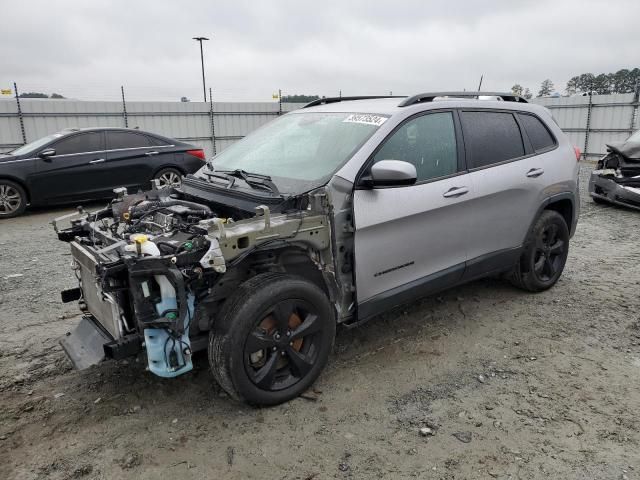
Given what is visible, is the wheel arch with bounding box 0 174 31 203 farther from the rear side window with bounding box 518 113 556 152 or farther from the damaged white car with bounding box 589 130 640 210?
the damaged white car with bounding box 589 130 640 210

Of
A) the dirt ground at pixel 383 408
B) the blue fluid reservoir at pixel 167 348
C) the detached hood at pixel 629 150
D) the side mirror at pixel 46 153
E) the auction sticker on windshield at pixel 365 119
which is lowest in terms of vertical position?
the dirt ground at pixel 383 408

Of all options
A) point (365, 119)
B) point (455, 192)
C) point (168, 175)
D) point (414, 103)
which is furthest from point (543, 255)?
point (168, 175)

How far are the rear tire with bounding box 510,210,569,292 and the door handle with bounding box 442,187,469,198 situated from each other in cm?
116

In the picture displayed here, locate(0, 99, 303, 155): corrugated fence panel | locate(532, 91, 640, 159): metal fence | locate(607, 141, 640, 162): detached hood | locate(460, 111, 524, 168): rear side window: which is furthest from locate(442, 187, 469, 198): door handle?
locate(532, 91, 640, 159): metal fence

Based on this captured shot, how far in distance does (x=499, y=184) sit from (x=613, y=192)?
6.11 metres

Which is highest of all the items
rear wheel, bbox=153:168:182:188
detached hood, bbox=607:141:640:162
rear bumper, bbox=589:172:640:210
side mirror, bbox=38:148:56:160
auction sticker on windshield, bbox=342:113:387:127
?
auction sticker on windshield, bbox=342:113:387:127

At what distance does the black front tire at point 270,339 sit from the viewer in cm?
274

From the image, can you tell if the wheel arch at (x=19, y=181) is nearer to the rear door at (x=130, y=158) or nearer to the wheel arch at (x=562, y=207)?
the rear door at (x=130, y=158)

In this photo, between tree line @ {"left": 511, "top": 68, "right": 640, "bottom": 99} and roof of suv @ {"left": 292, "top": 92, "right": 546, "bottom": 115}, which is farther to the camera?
tree line @ {"left": 511, "top": 68, "right": 640, "bottom": 99}

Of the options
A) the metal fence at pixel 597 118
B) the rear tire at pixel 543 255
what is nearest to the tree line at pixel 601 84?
the metal fence at pixel 597 118

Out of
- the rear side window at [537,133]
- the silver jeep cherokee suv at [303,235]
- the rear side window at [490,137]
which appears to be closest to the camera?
the silver jeep cherokee suv at [303,235]

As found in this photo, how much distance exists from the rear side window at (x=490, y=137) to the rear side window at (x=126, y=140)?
7.45m

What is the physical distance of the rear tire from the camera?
4.57m

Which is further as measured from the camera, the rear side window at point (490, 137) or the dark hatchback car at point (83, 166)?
the dark hatchback car at point (83, 166)
